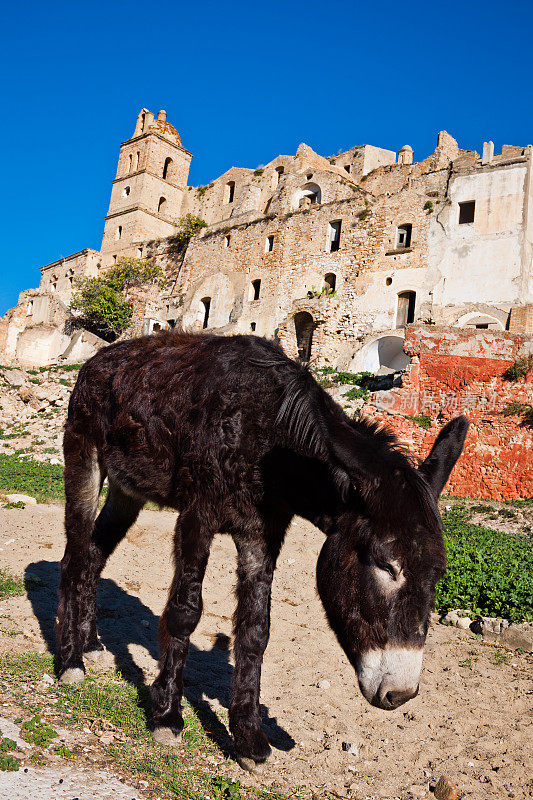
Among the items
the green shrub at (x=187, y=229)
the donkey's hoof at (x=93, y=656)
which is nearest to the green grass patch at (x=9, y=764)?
the donkey's hoof at (x=93, y=656)

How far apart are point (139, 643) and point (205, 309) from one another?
3515 cm

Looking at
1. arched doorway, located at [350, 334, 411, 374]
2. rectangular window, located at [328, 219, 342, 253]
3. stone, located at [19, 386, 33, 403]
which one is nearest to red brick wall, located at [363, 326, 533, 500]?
stone, located at [19, 386, 33, 403]

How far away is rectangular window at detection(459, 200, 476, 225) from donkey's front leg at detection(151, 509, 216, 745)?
28.4 meters

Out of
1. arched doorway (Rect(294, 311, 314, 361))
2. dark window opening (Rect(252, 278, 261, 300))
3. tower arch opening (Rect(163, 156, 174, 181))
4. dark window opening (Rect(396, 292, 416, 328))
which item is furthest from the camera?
tower arch opening (Rect(163, 156, 174, 181))

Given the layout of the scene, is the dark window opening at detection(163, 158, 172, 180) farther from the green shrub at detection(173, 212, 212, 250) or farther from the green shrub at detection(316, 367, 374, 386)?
the green shrub at detection(316, 367, 374, 386)

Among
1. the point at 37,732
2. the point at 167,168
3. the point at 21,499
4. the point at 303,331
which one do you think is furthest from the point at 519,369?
the point at 167,168

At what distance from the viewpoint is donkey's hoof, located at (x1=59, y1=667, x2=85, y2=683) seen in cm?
376

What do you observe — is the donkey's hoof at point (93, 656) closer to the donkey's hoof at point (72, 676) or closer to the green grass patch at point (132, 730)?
the green grass patch at point (132, 730)

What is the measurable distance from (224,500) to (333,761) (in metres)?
1.67

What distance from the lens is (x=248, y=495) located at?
3.24 m

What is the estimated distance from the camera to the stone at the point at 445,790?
322 centimetres

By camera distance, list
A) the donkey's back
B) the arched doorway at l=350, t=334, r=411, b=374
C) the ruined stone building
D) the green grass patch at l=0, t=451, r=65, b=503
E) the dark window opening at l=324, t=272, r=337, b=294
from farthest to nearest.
Result: the dark window opening at l=324, t=272, r=337, b=294, the arched doorway at l=350, t=334, r=411, b=374, the ruined stone building, the green grass patch at l=0, t=451, r=65, b=503, the donkey's back

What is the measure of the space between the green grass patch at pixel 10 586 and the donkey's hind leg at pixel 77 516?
130 centimetres

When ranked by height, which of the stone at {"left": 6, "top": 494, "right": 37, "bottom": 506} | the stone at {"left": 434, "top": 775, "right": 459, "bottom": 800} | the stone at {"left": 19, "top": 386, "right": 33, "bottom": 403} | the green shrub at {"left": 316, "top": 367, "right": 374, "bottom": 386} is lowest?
the stone at {"left": 434, "top": 775, "right": 459, "bottom": 800}
